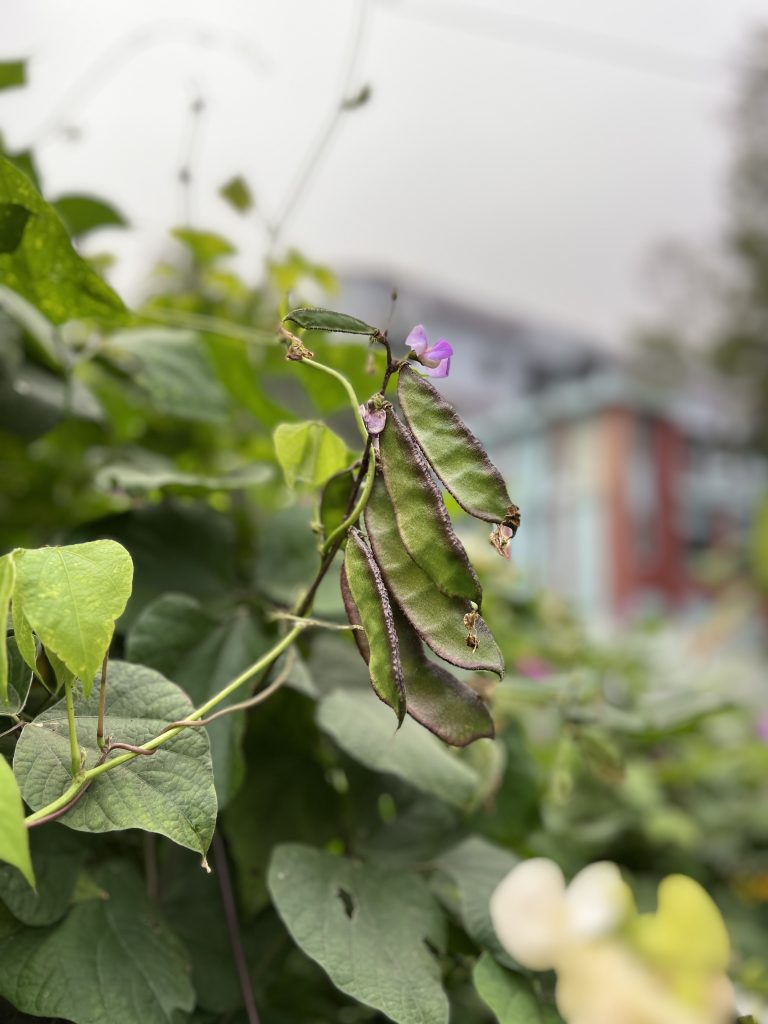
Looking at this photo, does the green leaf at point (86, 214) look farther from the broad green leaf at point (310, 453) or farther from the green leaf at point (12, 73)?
the broad green leaf at point (310, 453)

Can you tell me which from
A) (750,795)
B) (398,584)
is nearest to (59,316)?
(398,584)

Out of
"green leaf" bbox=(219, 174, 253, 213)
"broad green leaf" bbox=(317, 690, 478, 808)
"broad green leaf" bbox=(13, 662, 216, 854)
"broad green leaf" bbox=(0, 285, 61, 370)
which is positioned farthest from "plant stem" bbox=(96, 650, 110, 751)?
"green leaf" bbox=(219, 174, 253, 213)

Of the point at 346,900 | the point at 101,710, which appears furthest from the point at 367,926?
the point at 101,710

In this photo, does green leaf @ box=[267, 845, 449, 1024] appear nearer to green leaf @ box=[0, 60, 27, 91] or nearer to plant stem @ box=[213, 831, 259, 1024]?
plant stem @ box=[213, 831, 259, 1024]

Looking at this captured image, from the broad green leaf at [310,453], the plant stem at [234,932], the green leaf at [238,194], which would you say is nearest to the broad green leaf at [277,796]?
the plant stem at [234,932]

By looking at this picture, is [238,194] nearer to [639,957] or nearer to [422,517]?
[422,517]

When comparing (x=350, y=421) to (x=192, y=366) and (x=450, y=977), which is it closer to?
(x=192, y=366)
